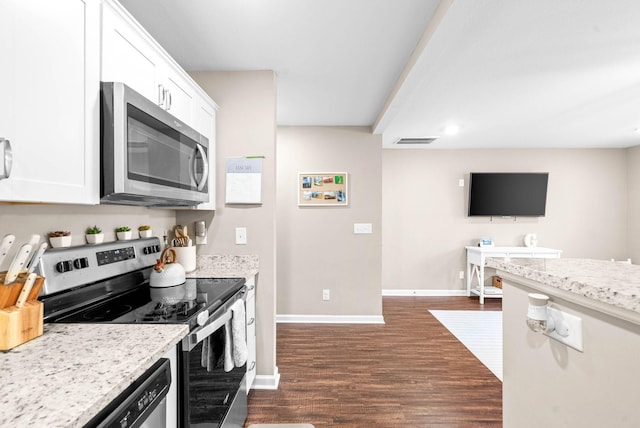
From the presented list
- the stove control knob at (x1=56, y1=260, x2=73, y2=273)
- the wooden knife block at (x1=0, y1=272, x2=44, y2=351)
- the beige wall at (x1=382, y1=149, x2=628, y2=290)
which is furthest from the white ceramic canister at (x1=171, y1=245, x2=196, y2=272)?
the beige wall at (x1=382, y1=149, x2=628, y2=290)

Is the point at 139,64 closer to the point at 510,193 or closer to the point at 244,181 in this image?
the point at 244,181

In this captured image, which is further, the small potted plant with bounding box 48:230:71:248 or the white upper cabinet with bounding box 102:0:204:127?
the small potted plant with bounding box 48:230:71:248

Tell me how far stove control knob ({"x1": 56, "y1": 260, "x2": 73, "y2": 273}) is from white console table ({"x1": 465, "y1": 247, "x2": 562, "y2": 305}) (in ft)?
15.1

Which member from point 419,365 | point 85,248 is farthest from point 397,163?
point 85,248

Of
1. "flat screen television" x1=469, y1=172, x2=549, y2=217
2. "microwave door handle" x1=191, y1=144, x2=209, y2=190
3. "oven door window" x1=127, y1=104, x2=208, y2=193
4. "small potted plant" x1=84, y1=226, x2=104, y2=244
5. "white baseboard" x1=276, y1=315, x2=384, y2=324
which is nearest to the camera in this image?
"oven door window" x1=127, y1=104, x2=208, y2=193

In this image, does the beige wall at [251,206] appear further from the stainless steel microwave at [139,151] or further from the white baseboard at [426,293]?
the white baseboard at [426,293]

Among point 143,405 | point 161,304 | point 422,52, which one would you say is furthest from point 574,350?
point 422,52

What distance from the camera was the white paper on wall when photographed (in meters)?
2.45

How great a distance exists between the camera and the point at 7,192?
2.87 ft

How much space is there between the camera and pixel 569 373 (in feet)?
2.84

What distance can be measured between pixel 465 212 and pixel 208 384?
16.1 feet

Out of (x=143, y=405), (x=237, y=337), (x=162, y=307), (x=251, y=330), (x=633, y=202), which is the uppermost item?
(x=633, y=202)

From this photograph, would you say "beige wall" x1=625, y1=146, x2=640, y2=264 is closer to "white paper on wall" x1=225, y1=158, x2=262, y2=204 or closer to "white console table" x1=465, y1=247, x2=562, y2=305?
"white console table" x1=465, y1=247, x2=562, y2=305

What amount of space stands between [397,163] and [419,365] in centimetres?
337
